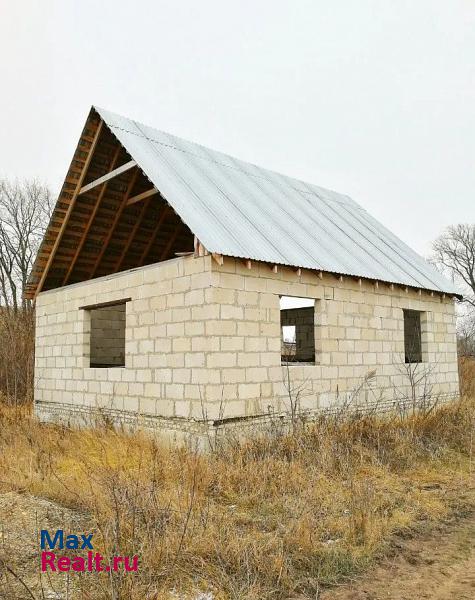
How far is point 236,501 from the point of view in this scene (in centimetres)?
623

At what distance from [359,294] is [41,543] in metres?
7.73

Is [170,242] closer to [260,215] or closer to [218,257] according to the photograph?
[260,215]

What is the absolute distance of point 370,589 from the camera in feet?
14.1

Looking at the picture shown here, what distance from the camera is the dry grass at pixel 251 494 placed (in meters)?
4.29

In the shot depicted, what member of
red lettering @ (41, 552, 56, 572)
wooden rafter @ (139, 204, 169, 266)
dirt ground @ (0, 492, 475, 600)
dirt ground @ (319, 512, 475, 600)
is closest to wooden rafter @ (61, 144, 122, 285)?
wooden rafter @ (139, 204, 169, 266)

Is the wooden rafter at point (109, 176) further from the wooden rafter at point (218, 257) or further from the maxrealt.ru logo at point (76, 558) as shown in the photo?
the maxrealt.ru logo at point (76, 558)

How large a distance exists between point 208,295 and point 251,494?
3.20 m

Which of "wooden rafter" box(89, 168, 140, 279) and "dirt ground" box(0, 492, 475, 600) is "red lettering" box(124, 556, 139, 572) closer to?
"dirt ground" box(0, 492, 475, 600)

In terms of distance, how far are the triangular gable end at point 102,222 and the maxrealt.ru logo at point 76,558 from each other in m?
6.31

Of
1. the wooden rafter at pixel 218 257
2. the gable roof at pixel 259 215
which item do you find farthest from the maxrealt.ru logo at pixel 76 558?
the gable roof at pixel 259 215

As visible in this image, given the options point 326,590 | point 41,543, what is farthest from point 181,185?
point 326,590

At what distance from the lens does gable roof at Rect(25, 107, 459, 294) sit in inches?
356

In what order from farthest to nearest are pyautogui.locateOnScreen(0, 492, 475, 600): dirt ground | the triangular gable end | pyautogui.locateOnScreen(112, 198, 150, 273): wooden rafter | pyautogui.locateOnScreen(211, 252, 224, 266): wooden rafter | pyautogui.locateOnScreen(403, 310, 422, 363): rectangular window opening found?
pyautogui.locateOnScreen(403, 310, 422, 363): rectangular window opening, pyautogui.locateOnScreen(112, 198, 150, 273): wooden rafter, the triangular gable end, pyautogui.locateOnScreen(211, 252, 224, 266): wooden rafter, pyautogui.locateOnScreen(0, 492, 475, 600): dirt ground

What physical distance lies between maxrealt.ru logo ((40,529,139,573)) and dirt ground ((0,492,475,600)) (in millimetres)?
98
